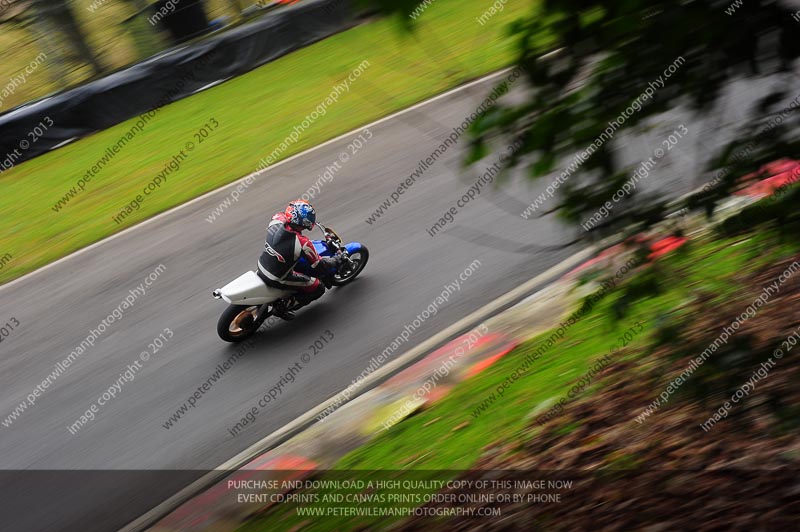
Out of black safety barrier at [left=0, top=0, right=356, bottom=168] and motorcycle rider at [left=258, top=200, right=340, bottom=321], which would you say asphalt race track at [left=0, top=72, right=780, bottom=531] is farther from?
black safety barrier at [left=0, top=0, right=356, bottom=168]

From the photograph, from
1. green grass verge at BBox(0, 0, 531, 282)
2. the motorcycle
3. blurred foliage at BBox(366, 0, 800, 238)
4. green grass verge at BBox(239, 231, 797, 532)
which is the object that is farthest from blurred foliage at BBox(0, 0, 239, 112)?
blurred foliage at BBox(366, 0, 800, 238)

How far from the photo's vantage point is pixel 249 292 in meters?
9.79

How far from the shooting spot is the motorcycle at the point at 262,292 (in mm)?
9816

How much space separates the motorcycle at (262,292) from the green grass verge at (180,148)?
123 inches

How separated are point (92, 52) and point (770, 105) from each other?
24.4 metres

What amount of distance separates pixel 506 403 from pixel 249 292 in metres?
4.35

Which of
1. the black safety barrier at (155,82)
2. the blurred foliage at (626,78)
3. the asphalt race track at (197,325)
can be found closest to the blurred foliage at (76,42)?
the black safety barrier at (155,82)

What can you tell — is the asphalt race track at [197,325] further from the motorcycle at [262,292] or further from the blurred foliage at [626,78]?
the blurred foliage at [626,78]

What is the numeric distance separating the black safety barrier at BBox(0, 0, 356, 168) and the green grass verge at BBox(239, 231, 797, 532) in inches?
562

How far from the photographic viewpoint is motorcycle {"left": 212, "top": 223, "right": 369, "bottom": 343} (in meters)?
9.82

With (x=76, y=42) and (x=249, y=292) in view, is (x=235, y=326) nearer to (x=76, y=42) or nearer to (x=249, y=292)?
(x=249, y=292)

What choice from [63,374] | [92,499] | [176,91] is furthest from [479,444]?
[176,91]

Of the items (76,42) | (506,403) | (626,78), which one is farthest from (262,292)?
(76,42)

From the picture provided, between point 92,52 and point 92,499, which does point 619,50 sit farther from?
point 92,52
